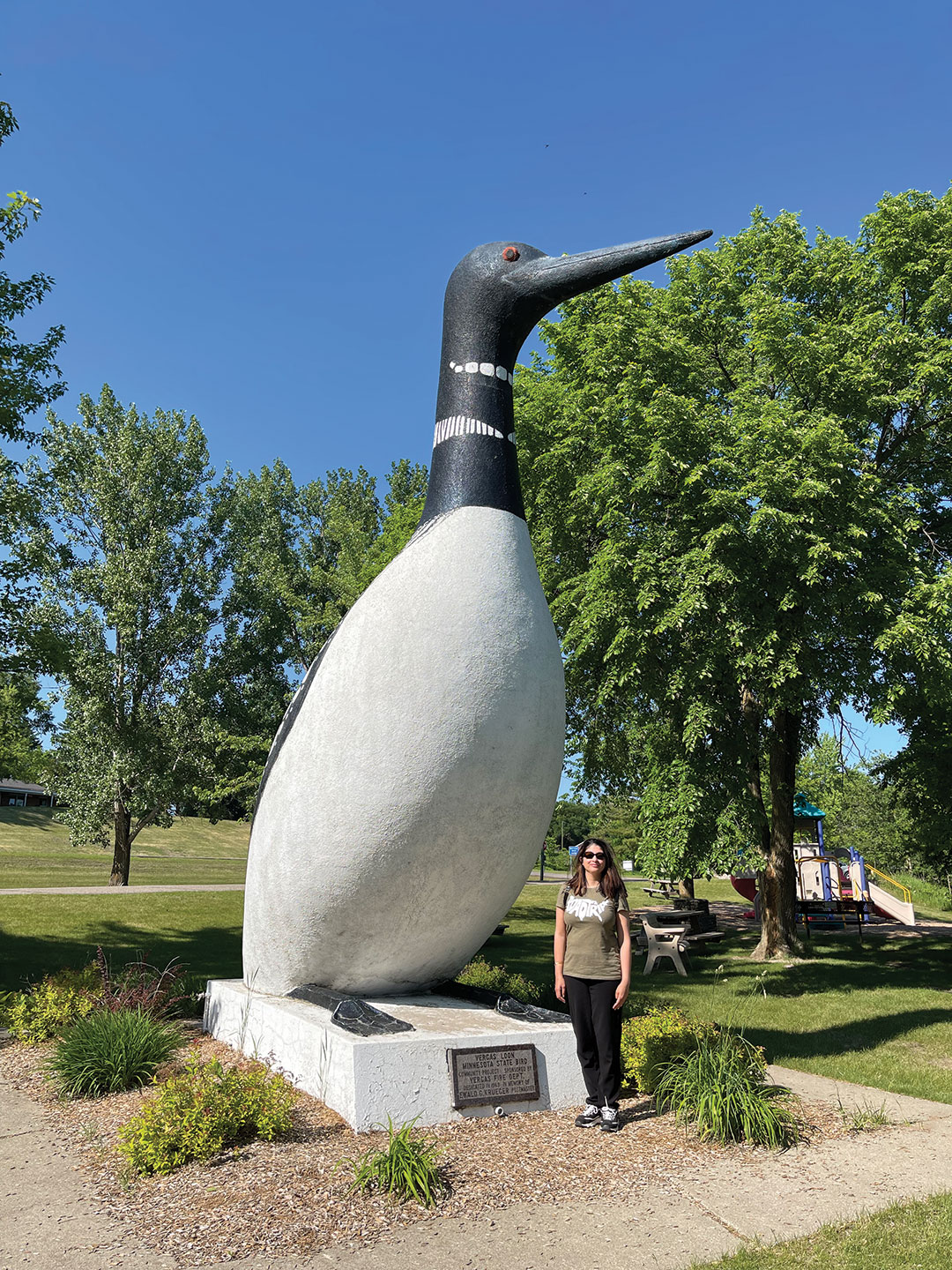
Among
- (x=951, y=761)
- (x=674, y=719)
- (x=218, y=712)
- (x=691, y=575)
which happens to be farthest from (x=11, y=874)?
(x=951, y=761)

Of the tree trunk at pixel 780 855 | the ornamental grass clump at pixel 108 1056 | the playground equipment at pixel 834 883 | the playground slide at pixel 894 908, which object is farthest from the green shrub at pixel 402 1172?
the playground slide at pixel 894 908

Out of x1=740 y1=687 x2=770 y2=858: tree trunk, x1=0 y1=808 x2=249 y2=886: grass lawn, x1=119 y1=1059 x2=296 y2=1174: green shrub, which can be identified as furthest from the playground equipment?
x1=0 y1=808 x2=249 y2=886: grass lawn

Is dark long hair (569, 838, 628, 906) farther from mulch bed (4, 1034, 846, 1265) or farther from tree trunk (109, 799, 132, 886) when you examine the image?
tree trunk (109, 799, 132, 886)

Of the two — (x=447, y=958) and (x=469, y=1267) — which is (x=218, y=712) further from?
(x=469, y=1267)

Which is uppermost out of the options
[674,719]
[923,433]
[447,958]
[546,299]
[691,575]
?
[923,433]

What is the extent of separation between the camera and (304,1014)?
5.96 m

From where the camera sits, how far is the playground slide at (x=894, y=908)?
72.7ft

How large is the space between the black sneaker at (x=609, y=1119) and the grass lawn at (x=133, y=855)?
20793mm

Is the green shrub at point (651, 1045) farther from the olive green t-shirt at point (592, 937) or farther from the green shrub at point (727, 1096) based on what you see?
the olive green t-shirt at point (592, 937)

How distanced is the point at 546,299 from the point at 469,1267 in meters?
6.27

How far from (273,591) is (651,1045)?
23.7 metres

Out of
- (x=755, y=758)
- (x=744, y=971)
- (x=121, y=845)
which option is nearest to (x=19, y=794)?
(x=121, y=845)

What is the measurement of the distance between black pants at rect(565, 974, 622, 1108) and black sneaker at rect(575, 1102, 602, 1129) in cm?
6

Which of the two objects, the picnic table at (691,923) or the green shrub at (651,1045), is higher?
the green shrub at (651,1045)
